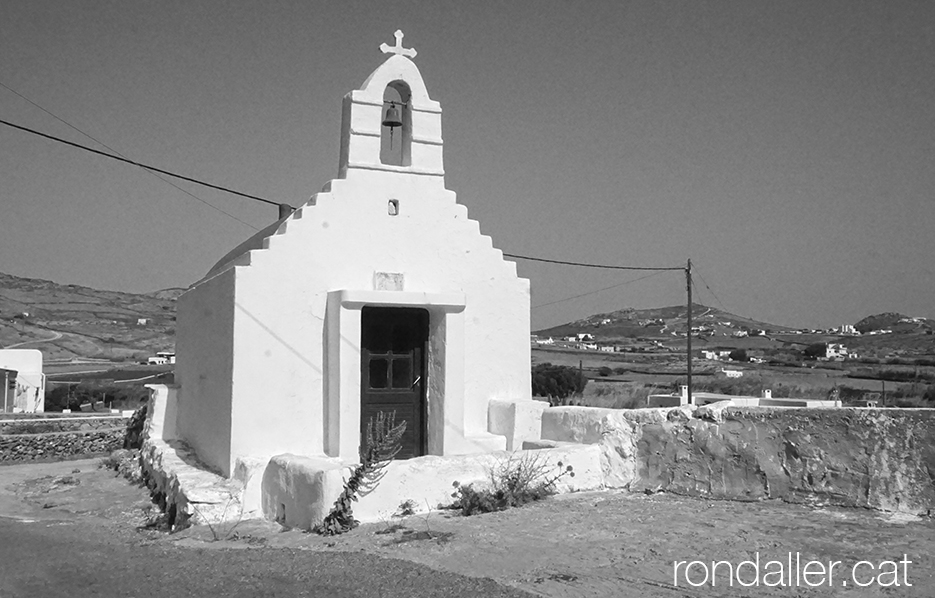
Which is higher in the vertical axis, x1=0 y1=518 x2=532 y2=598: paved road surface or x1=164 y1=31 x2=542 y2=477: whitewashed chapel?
x1=164 y1=31 x2=542 y2=477: whitewashed chapel

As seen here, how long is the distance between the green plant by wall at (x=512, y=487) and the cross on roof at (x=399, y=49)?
5.59 m

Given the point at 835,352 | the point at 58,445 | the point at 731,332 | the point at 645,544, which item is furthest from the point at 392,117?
the point at 731,332

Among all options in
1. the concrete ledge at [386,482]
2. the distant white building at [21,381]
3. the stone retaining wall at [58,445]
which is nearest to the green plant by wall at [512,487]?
the concrete ledge at [386,482]

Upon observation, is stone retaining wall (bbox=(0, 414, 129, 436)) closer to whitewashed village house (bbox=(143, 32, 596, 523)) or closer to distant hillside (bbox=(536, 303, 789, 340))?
whitewashed village house (bbox=(143, 32, 596, 523))

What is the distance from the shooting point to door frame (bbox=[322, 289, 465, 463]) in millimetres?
9773

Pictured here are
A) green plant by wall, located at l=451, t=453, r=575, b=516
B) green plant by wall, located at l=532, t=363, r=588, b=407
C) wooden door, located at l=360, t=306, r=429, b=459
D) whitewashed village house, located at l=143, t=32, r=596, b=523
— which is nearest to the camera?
green plant by wall, located at l=451, t=453, r=575, b=516

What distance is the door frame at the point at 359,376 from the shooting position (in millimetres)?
9773

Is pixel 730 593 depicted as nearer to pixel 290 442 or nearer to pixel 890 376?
pixel 290 442

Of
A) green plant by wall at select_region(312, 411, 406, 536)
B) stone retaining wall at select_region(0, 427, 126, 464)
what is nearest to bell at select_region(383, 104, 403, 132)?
green plant by wall at select_region(312, 411, 406, 536)

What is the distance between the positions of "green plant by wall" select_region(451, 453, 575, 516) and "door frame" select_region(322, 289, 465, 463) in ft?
6.41

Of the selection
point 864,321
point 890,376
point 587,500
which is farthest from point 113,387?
point 864,321

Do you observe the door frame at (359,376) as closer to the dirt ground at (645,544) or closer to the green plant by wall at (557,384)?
the dirt ground at (645,544)

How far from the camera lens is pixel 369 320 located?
10.6 metres

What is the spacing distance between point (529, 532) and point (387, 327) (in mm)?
4268
